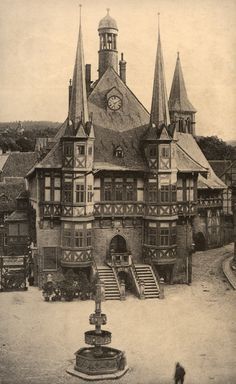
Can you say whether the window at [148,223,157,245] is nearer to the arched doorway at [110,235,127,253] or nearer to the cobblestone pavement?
the arched doorway at [110,235,127,253]

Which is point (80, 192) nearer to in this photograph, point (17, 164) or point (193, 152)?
point (193, 152)

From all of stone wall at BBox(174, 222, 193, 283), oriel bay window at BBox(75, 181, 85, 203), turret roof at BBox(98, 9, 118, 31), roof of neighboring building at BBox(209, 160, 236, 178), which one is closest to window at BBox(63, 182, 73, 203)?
oriel bay window at BBox(75, 181, 85, 203)

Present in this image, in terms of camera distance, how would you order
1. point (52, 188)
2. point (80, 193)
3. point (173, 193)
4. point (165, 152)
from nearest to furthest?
point (80, 193) < point (52, 188) < point (165, 152) < point (173, 193)

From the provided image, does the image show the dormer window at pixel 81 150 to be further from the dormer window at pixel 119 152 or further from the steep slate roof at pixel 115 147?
the dormer window at pixel 119 152

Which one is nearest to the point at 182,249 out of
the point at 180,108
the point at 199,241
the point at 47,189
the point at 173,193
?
the point at 173,193

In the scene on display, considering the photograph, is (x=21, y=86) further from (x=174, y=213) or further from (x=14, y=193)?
(x=14, y=193)
